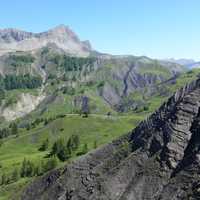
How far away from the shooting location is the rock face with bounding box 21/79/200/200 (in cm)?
7769

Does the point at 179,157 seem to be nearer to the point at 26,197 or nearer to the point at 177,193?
the point at 177,193

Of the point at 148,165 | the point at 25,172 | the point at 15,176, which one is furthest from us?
the point at 25,172

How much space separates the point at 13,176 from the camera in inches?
7308

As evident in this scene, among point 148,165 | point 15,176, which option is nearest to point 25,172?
point 15,176

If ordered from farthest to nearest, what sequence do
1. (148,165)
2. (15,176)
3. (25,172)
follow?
(25,172)
(15,176)
(148,165)

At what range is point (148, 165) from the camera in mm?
85188

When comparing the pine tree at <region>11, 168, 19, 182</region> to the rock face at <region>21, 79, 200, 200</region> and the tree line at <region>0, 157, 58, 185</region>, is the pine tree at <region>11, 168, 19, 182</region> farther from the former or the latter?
the rock face at <region>21, 79, 200, 200</region>

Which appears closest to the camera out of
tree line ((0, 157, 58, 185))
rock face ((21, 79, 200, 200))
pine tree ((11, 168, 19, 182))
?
rock face ((21, 79, 200, 200))

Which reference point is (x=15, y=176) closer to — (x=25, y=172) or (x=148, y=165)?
(x=25, y=172)

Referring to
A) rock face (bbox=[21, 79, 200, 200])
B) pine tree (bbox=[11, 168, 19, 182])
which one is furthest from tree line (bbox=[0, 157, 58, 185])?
rock face (bbox=[21, 79, 200, 200])

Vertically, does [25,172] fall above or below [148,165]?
below

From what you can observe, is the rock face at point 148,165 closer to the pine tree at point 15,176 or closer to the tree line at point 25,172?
the tree line at point 25,172

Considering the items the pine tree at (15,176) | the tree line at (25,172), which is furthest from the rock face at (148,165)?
the pine tree at (15,176)

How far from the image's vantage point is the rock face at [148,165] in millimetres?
77688
